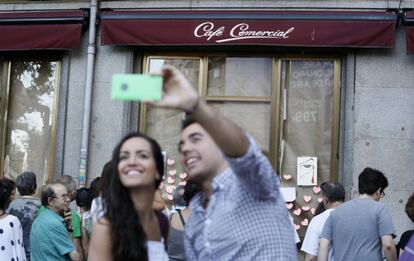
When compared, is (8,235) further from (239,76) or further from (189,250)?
(239,76)

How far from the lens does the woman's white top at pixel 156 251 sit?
3684 millimetres

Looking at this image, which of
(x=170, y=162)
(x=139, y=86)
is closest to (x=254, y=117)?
(x=170, y=162)

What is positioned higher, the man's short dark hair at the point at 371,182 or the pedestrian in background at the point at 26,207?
the man's short dark hair at the point at 371,182

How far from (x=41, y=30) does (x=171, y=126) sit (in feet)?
7.99

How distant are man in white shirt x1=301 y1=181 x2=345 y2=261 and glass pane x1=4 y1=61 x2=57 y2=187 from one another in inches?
210

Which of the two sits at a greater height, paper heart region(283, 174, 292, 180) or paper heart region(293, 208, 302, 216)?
paper heart region(283, 174, 292, 180)

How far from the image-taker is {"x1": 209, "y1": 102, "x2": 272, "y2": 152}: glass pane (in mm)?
10672

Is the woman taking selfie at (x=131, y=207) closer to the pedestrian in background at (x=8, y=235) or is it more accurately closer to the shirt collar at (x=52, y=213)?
the pedestrian in background at (x=8, y=235)

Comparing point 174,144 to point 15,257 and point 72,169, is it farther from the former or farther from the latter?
point 15,257

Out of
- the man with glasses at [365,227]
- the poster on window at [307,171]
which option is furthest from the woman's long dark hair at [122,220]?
the poster on window at [307,171]

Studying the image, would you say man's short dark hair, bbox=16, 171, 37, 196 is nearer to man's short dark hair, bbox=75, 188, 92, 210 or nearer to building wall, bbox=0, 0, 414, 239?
man's short dark hair, bbox=75, 188, 92, 210

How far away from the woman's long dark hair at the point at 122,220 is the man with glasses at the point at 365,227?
3268mm

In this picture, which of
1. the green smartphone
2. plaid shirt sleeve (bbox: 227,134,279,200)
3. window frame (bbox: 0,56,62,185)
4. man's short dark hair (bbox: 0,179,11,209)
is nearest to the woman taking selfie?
plaid shirt sleeve (bbox: 227,134,279,200)

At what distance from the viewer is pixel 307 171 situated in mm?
10438
